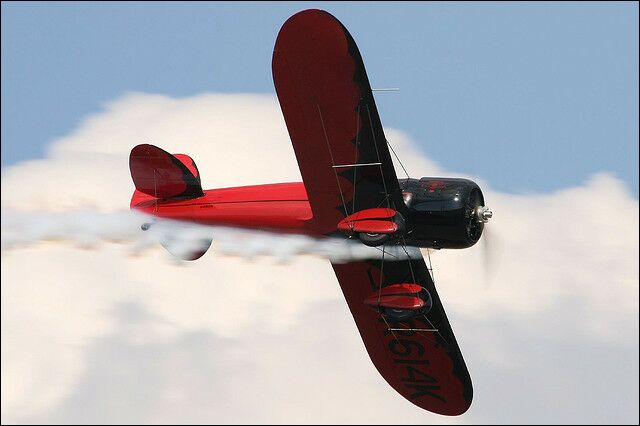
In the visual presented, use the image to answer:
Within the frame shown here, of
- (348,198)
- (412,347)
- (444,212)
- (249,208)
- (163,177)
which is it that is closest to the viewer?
(444,212)

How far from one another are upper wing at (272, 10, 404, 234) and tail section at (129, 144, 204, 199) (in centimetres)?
235

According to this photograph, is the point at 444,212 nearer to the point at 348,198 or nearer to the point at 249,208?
the point at 348,198

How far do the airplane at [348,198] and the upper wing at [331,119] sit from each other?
1 centimetres

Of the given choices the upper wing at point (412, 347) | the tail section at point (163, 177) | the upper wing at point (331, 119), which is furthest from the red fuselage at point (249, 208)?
the upper wing at point (412, 347)

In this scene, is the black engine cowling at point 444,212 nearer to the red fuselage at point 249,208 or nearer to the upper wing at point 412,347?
the red fuselage at point 249,208

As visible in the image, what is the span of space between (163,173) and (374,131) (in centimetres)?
387

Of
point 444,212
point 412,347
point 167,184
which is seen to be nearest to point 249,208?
point 167,184

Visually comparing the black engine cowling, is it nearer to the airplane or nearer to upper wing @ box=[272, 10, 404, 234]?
the airplane

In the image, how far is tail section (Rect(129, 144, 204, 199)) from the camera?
1897 cm

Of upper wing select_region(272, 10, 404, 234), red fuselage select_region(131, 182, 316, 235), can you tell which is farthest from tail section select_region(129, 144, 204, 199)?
upper wing select_region(272, 10, 404, 234)

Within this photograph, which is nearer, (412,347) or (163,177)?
(163,177)

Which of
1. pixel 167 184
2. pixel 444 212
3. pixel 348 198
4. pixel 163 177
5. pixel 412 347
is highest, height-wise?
pixel 163 177

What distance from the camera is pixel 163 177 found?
19.1 m

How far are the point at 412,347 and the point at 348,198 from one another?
3.64 metres
